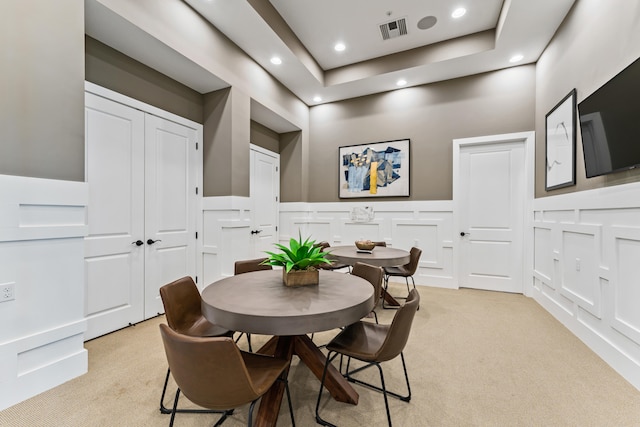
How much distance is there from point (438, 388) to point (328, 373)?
809mm

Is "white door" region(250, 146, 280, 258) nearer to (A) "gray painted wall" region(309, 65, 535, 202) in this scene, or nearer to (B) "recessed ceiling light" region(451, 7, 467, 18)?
(A) "gray painted wall" region(309, 65, 535, 202)

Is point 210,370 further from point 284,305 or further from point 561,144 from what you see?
point 561,144

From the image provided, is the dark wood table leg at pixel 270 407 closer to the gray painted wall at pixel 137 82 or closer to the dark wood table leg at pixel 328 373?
the dark wood table leg at pixel 328 373

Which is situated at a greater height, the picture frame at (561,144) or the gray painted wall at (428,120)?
the gray painted wall at (428,120)

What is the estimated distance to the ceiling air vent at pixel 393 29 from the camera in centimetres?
371

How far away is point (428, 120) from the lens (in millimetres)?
4715

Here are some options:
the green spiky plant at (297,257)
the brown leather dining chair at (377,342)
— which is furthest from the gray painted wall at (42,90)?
the brown leather dining chair at (377,342)

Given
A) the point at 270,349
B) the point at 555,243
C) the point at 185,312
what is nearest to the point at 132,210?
the point at 185,312

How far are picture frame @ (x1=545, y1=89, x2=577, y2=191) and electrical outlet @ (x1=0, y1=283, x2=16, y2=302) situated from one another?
485cm

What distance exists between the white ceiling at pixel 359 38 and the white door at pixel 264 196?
76 centimetres

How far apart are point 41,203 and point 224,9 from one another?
2627 mm

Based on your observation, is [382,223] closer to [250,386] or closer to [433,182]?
[433,182]

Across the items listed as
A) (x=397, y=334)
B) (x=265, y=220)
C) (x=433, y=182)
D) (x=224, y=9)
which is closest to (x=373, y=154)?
(x=433, y=182)

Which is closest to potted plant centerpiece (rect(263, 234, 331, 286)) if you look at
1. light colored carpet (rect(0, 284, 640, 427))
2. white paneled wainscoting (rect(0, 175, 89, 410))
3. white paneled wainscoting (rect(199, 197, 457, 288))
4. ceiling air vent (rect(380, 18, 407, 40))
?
light colored carpet (rect(0, 284, 640, 427))
